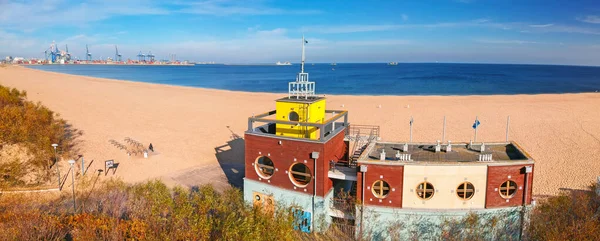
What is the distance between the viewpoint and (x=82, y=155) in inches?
1185

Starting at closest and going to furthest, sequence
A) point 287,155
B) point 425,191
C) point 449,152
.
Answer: point 425,191 → point 287,155 → point 449,152

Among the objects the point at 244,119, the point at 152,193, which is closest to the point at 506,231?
the point at 152,193

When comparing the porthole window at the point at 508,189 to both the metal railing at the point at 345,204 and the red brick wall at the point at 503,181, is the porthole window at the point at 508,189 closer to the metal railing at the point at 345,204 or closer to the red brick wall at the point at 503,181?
the red brick wall at the point at 503,181

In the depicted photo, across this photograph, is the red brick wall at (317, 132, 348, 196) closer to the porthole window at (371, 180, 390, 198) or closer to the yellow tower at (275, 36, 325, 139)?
the yellow tower at (275, 36, 325, 139)

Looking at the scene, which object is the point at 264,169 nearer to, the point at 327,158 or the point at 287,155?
the point at 287,155

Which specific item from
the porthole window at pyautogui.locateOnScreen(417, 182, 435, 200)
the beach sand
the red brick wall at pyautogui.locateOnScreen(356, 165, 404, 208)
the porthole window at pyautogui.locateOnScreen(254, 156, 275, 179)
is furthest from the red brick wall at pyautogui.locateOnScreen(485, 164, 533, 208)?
the porthole window at pyautogui.locateOnScreen(254, 156, 275, 179)

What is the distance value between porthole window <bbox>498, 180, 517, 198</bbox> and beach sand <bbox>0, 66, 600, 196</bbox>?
908cm

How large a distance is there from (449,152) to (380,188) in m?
4.93

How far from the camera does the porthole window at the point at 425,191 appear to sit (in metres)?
16.4

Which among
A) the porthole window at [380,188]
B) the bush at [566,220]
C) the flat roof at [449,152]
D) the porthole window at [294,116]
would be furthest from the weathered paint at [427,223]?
the porthole window at [294,116]

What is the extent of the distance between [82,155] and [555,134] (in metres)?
44.5

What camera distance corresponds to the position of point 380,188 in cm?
1672

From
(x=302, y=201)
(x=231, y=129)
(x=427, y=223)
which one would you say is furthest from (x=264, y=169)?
(x=231, y=129)

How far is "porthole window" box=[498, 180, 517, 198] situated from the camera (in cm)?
1647
